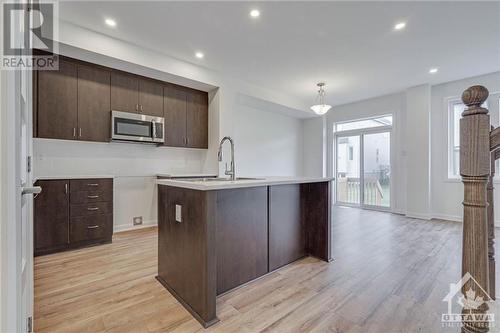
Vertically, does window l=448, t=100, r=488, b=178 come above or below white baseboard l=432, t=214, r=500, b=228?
above

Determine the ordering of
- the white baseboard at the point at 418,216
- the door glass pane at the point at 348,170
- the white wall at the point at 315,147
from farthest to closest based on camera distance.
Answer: the white wall at the point at 315,147 → the door glass pane at the point at 348,170 → the white baseboard at the point at 418,216

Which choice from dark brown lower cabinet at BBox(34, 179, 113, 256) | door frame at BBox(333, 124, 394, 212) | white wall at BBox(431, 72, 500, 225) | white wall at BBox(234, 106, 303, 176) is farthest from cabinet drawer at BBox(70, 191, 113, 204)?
white wall at BBox(431, 72, 500, 225)

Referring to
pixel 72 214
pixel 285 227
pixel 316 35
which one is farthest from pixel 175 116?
pixel 285 227

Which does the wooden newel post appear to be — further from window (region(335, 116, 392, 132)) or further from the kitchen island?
window (region(335, 116, 392, 132))

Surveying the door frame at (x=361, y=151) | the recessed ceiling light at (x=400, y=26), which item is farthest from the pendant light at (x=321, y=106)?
the recessed ceiling light at (x=400, y=26)

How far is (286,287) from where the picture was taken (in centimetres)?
205

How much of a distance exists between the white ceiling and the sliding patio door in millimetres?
1619

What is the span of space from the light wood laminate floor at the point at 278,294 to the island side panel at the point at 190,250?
0.10 meters

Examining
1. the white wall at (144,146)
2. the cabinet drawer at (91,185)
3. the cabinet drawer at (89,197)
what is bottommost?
the cabinet drawer at (89,197)

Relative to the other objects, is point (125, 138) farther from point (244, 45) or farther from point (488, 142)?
point (488, 142)

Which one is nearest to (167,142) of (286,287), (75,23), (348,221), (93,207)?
(93,207)

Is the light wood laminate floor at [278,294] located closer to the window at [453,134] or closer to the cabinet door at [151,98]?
the cabinet door at [151,98]

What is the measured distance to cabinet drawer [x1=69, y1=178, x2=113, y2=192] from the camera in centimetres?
299

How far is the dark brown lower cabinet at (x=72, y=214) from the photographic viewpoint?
2770 millimetres
